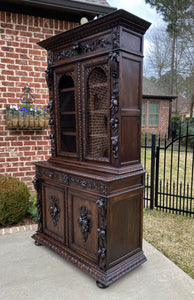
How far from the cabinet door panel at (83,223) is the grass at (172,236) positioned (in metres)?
1.04

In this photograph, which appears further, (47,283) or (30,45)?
(30,45)

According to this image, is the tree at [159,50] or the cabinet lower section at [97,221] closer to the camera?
the cabinet lower section at [97,221]

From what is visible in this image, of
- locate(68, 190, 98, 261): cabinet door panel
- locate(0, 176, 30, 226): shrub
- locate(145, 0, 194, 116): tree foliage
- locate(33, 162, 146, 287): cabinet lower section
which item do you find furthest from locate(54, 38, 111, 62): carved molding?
locate(145, 0, 194, 116): tree foliage

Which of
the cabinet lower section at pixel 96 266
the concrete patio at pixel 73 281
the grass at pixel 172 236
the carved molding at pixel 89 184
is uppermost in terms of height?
the carved molding at pixel 89 184

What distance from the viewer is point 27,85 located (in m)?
3.92

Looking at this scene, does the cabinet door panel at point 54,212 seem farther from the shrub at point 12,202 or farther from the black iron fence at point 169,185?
the black iron fence at point 169,185

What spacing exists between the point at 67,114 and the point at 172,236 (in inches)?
85.8

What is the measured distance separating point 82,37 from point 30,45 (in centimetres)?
192

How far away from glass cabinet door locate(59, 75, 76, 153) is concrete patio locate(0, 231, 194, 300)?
125 centimetres

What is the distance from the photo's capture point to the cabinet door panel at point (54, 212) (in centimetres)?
264

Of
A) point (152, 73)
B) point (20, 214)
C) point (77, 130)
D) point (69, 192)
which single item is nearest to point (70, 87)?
point (77, 130)

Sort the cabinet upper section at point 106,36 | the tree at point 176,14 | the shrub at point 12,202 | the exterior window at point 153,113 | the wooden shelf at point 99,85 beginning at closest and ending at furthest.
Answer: the cabinet upper section at point 106,36, the wooden shelf at point 99,85, the shrub at point 12,202, the tree at point 176,14, the exterior window at point 153,113

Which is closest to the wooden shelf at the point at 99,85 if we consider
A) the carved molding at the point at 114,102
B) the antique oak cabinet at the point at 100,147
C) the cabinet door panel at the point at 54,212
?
the antique oak cabinet at the point at 100,147

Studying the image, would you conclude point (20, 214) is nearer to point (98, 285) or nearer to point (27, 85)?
point (98, 285)
